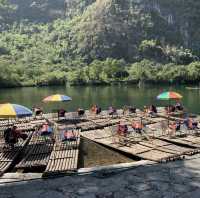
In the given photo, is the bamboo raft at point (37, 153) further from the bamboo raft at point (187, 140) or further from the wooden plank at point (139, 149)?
the bamboo raft at point (187, 140)

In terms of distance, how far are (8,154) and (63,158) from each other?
123 inches

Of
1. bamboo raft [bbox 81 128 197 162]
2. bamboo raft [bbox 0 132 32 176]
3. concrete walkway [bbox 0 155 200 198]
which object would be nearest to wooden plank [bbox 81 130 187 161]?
bamboo raft [bbox 81 128 197 162]

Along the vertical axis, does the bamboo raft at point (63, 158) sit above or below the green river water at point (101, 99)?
above

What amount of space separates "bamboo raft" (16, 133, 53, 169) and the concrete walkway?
3638 mm

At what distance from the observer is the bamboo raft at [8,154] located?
1803cm

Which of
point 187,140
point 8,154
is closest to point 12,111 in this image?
point 8,154

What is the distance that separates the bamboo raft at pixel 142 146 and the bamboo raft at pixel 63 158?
2.01 m

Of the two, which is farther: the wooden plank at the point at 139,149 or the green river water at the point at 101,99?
the green river water at the point at 101,99

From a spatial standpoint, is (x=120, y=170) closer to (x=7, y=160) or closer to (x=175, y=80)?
(x=7, y=160)

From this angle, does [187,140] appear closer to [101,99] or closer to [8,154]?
[8,154]

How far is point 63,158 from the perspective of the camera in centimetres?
1905

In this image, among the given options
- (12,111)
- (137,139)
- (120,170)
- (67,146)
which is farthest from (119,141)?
(120,170)

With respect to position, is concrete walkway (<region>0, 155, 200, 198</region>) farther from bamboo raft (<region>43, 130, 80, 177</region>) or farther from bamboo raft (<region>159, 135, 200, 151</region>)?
bamboo raft (<region>159, 135, 200, 151</region>)

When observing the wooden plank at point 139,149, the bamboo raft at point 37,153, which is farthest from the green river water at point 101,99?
the bamboo raft at point 37,153
